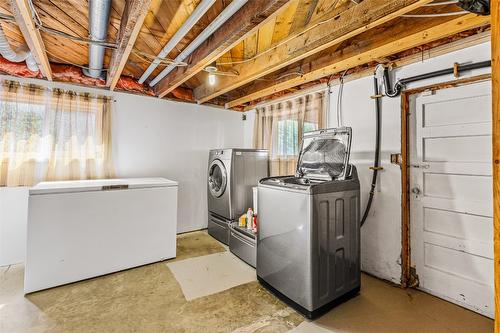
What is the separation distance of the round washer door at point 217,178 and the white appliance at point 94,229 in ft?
2.64

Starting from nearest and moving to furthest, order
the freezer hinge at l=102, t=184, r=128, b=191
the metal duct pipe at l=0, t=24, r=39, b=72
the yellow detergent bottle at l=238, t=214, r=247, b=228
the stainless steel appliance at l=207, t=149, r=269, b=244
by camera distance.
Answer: the metal duct pipe at l=0, t=24, r=39, b=72
the freezer hinge at l=102, t=184, r=128, b=191
the yellow detergent bottle at l=238, t=214, r=247, b=228
the stainless steel appliance at l=207, t=149, r=269, b=244

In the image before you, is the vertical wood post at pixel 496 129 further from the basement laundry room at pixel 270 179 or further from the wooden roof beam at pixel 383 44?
the wooden roof beam at pixel 383 44

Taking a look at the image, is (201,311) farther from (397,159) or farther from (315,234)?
(397,159)

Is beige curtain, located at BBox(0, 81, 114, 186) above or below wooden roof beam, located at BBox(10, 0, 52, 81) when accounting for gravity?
below

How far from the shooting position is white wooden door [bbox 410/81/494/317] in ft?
6.57

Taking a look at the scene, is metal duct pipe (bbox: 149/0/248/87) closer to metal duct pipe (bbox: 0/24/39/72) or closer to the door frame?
metal duct pipe (bbox: 0/24/39/72)

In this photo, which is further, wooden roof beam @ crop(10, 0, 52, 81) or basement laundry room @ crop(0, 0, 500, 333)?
basement laundry room @ crop(0, 0, 500, 333)

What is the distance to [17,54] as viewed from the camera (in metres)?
2.39

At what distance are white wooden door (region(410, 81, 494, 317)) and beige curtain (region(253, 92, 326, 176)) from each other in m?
1.23

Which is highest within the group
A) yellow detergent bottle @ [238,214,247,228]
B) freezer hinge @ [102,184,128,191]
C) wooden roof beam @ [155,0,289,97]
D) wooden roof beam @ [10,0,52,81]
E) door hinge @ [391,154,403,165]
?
wooden roof beam @ [155,0,289,97]

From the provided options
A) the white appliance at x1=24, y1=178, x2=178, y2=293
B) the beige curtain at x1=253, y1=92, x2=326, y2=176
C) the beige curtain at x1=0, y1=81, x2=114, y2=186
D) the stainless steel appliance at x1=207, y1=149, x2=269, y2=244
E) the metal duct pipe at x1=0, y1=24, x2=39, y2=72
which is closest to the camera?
the metal duct pipe at x1=0, y1=24, x2=39, y2=72

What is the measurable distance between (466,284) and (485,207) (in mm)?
705

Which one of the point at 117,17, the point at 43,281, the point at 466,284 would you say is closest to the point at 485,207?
the point at 466,284

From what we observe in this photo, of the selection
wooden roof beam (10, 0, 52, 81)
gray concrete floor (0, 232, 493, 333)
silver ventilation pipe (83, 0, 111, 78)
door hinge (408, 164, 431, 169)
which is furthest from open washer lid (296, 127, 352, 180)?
wooden roof beam (10, 0, 52, 81)
